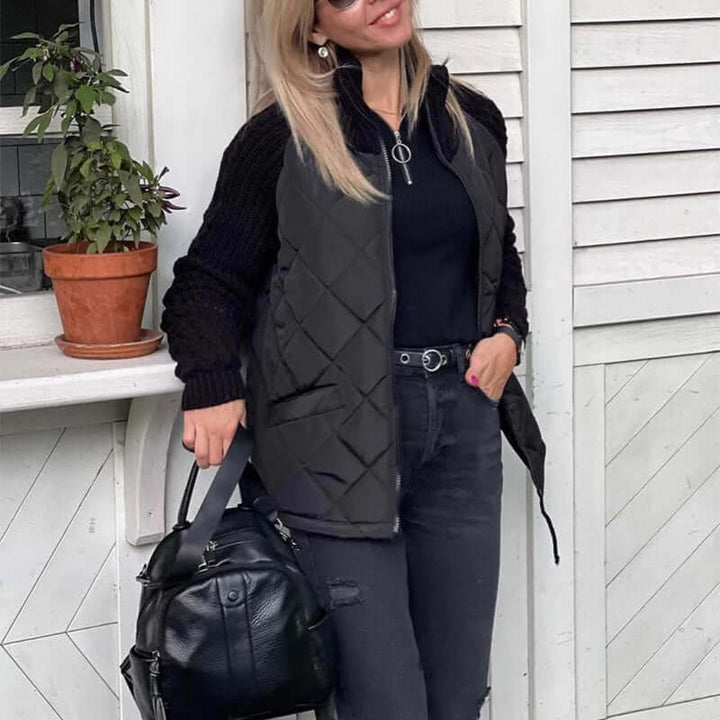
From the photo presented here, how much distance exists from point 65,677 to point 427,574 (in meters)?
0.68

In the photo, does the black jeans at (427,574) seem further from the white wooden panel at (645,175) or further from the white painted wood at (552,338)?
the white wooden panel at (645,175)

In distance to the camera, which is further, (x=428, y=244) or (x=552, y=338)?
(x=552, y=338)

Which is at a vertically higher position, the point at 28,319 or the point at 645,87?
the point at 645,87

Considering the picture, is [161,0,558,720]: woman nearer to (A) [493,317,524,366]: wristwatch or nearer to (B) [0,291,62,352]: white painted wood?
(A) [493,317,524,366]: wristwatch

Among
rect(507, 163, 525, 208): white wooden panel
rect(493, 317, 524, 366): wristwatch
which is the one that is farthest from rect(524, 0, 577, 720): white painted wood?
rect(493, 317, 524, 366): wristwatch

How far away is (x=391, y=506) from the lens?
2.39 m

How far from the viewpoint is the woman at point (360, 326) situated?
238 cm

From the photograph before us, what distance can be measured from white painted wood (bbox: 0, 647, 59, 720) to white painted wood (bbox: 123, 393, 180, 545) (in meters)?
→ 0.29

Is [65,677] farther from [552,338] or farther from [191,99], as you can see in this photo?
[552,338]

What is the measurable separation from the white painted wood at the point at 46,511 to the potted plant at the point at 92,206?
0.23m

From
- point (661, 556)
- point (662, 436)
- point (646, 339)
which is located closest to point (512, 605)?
point (661, 556)

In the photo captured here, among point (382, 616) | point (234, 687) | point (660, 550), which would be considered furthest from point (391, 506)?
point (660, 550)

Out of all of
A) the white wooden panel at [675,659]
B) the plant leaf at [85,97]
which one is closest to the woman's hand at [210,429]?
the plant leaf at [85,97]

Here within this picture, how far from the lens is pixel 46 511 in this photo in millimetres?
2678
